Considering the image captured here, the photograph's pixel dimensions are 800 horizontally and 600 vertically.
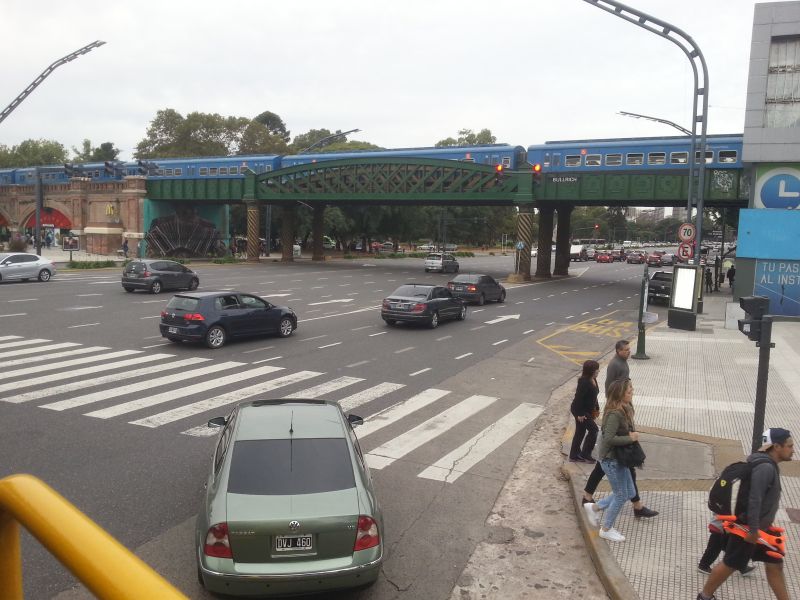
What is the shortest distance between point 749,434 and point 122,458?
32.7ft

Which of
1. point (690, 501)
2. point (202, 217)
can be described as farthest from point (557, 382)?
point (202, 217)

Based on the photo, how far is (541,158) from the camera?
47312 mm

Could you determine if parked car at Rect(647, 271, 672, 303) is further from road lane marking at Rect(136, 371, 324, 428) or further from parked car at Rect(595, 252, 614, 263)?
parked car at Rect(595, 252, 614, 263)

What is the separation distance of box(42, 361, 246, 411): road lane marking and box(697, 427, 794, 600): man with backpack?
10.3 metres

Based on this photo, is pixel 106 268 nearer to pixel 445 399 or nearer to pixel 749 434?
pixel 445 399

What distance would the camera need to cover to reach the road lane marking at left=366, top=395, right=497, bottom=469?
33.7 feet

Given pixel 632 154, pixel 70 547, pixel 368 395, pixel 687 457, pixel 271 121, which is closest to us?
pixel 70 547

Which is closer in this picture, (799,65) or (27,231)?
(799,65)

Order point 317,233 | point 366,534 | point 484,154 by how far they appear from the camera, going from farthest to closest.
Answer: point 317,233 → point 484,154 → point 366,534

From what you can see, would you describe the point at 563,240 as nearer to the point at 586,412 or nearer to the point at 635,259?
the point at 635,259

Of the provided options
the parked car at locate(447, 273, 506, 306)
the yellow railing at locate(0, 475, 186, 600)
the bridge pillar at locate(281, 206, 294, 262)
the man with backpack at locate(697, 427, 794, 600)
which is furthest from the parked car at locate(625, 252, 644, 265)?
the yellow railing at locate(0, 475, 186, 600)

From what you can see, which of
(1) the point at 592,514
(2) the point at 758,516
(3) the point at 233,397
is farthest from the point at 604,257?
(2) the point at 758,516

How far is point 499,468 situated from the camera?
10117 millimetres

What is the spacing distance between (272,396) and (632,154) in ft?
119
